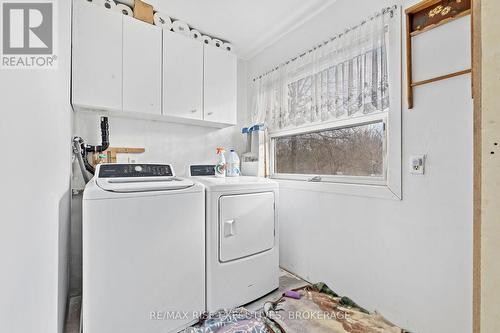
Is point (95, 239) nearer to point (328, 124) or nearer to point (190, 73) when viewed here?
point (190, 73)

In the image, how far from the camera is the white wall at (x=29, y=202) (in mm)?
696

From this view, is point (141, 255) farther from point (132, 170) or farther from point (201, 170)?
point (201, 170)

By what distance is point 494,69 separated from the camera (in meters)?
0.46

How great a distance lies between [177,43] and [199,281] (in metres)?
2.15

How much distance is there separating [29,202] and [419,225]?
80.0 inches

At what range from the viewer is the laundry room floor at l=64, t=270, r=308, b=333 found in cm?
168

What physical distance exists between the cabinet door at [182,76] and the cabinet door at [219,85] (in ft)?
0.26

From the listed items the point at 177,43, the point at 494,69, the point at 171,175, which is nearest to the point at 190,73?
the point at 177,43

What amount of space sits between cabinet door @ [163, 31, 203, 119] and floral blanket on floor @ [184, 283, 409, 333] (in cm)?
180

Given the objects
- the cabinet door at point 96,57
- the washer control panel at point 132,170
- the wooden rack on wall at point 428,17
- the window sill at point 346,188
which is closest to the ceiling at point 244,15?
the cabinet door at point 96,57

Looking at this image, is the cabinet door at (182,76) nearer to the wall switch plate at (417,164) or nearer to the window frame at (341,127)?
the window frame at (341,127)

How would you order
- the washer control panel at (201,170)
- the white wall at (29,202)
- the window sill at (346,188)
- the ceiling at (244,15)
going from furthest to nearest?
the washer control panel at (201,170) < the ceiling at (244,15) < the window sill at (346,188) < the white wall at (29,202)

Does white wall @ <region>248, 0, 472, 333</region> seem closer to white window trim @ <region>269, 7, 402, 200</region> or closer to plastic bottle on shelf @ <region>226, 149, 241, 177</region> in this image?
white window trim @ <region>269, 7, 402, 200</region>

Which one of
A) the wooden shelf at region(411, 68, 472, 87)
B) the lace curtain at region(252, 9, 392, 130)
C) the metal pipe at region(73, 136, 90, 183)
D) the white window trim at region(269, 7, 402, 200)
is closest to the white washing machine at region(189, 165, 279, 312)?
the white window trim at region(269, 7, 402, 200)
